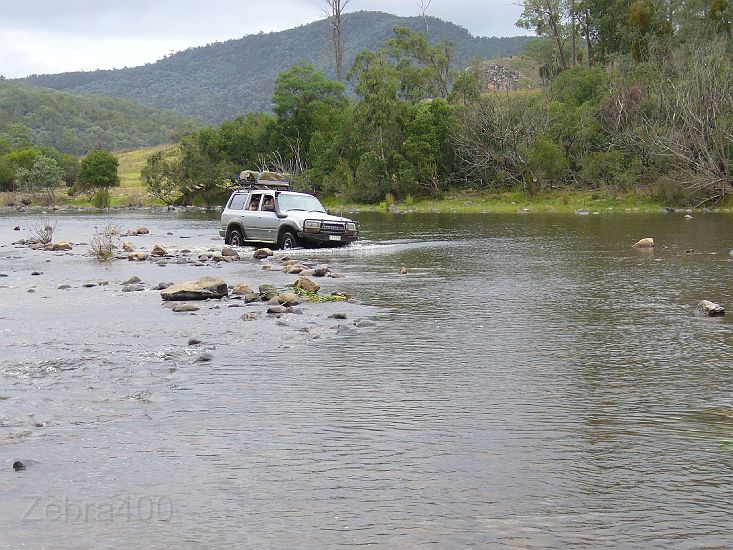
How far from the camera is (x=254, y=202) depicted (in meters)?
28.9

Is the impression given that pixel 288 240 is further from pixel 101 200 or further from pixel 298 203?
pixel 101 200

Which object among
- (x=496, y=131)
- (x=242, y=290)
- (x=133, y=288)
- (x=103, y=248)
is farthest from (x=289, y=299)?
(x=496, y=131)

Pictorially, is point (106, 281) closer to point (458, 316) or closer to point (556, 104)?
point (458, 316)

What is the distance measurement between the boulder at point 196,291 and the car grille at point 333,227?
37.7ft

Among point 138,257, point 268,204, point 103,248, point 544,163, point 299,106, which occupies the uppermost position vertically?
point 299,106

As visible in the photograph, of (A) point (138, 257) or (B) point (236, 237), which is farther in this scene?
(B) point (236, 237)

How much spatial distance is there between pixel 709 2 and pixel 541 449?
8077cm

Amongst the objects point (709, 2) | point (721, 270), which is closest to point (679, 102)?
point (709, 2)

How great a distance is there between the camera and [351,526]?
5.54 m

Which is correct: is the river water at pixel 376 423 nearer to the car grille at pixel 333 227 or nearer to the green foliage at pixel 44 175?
the car grille at pixel 333 227

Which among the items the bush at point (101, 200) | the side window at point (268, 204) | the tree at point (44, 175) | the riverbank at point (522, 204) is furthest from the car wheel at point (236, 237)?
the tree at point (44, 175)

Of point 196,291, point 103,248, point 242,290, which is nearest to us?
point 196,291

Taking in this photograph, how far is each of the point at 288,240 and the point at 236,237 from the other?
243 centimetres

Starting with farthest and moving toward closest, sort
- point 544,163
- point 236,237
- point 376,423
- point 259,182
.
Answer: point 544,163 < point 259,182 < point 236,237 < point 376,423
